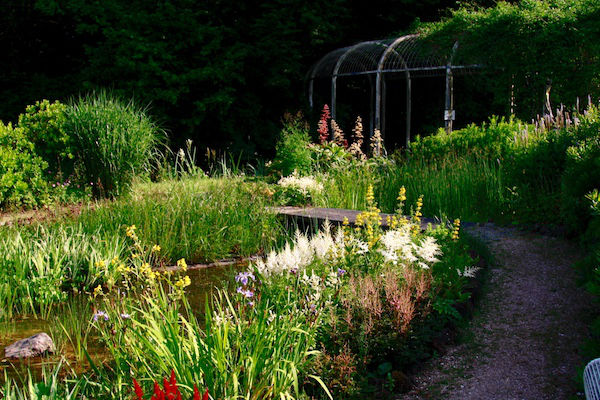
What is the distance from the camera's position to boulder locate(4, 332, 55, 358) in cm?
365

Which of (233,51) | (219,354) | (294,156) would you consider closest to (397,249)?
(219,354)

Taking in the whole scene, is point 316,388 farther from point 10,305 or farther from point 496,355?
point 10,305

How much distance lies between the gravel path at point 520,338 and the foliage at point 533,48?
5860mm

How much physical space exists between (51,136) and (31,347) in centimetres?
505

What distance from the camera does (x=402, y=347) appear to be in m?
3.22

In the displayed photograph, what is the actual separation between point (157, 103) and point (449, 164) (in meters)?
6.86

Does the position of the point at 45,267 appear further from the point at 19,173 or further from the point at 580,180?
the point at 580,180

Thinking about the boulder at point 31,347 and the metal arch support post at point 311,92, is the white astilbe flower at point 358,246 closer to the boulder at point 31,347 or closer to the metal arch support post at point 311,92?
the boulder at point 31,347

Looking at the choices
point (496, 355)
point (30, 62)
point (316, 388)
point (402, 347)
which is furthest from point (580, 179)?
point (30, 62)

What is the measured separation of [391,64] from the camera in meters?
12.9

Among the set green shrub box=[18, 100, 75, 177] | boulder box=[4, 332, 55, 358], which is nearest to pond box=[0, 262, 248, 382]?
boulder box=[4, 332, 55, 358]

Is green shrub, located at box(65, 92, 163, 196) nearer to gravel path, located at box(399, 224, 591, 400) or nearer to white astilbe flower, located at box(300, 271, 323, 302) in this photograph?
white astilbe flower, located at box(300, 271, 323, 302)

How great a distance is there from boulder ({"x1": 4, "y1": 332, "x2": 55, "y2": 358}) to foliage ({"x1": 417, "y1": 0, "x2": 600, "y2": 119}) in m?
8.80

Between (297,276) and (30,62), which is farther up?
(30,62)
